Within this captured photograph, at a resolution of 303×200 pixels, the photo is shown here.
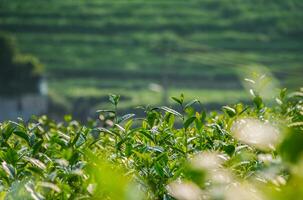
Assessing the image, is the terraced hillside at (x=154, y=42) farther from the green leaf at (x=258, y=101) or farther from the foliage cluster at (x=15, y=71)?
the green leaf at (x=258, y=101)

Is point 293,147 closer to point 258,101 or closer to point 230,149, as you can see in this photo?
point 230,149

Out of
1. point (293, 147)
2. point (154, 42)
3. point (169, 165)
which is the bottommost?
point (293, 147)

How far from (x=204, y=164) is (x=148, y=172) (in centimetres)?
60

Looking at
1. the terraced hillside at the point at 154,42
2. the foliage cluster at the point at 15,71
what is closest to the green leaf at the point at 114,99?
the terraced hillside at the point at 154,42

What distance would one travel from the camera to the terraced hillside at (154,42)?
30.4 metres

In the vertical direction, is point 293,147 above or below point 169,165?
below

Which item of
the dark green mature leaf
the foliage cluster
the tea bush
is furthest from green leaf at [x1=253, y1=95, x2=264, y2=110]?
the foliage cluster

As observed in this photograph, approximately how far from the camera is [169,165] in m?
1.23

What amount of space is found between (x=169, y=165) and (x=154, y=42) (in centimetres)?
3300

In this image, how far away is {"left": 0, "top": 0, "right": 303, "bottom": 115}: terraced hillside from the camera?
1196 inches

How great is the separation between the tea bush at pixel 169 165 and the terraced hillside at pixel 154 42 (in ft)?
80.7

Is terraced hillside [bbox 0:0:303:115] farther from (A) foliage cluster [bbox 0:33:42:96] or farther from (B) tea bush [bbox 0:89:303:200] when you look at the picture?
(B) tea bush [bbox 0:89:303:200]

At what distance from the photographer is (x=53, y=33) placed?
35438 mm

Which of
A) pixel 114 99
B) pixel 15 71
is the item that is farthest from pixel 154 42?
pixel 114 99
